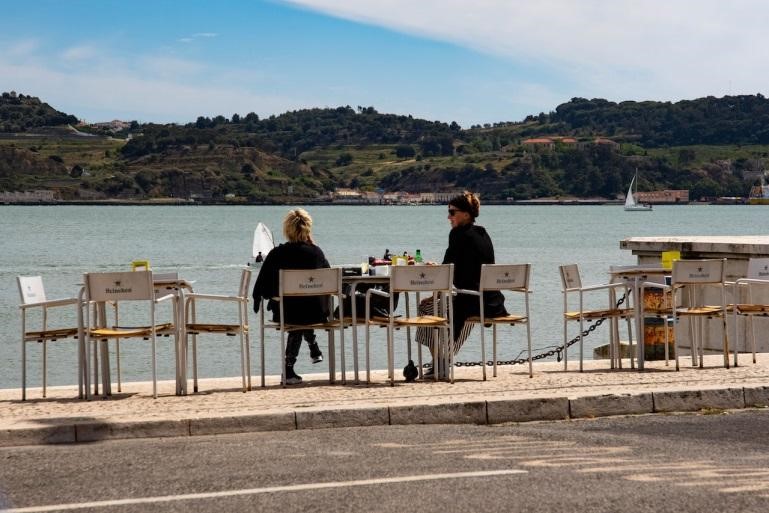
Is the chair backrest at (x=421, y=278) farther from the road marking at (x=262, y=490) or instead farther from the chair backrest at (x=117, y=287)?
the road marking at (x=262, y=490)

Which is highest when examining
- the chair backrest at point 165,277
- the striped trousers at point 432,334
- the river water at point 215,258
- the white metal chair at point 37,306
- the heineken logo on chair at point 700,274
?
Answer: the chair backrest at point 165,277

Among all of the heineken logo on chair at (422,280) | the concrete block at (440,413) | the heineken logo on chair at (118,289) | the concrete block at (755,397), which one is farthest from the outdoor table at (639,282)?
the heineken logo on chair at (118,289)

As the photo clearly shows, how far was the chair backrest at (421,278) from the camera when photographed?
11.4 meters

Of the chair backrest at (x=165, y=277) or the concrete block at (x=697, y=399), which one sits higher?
the chair backrest at (x=165, y=277)

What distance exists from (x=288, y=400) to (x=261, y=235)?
35.1 metres

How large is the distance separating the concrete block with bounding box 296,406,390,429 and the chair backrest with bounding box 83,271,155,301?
178 cm

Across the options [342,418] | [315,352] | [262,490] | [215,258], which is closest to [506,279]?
[315,352]

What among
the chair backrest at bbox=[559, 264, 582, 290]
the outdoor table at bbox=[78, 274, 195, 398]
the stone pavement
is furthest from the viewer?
the chair backrest at bbox=[559, 264, 582, 290]

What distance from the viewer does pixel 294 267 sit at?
39.6 feet

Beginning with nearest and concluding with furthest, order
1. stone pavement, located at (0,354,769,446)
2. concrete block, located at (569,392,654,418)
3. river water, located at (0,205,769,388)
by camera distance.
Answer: stone pavement, located at (0,354,769,446) < concrete block, located at (569,392,654,418) < river water, located at (0,205,769,388)

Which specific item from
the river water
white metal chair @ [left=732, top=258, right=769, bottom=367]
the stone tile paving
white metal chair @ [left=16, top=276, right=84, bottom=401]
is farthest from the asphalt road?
the river water

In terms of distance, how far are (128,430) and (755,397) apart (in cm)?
472

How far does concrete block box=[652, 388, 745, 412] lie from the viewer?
10477mm

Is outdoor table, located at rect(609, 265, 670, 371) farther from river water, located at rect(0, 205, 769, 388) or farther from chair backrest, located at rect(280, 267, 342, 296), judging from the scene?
river water, located at rect(0, 205, 769, 388)
